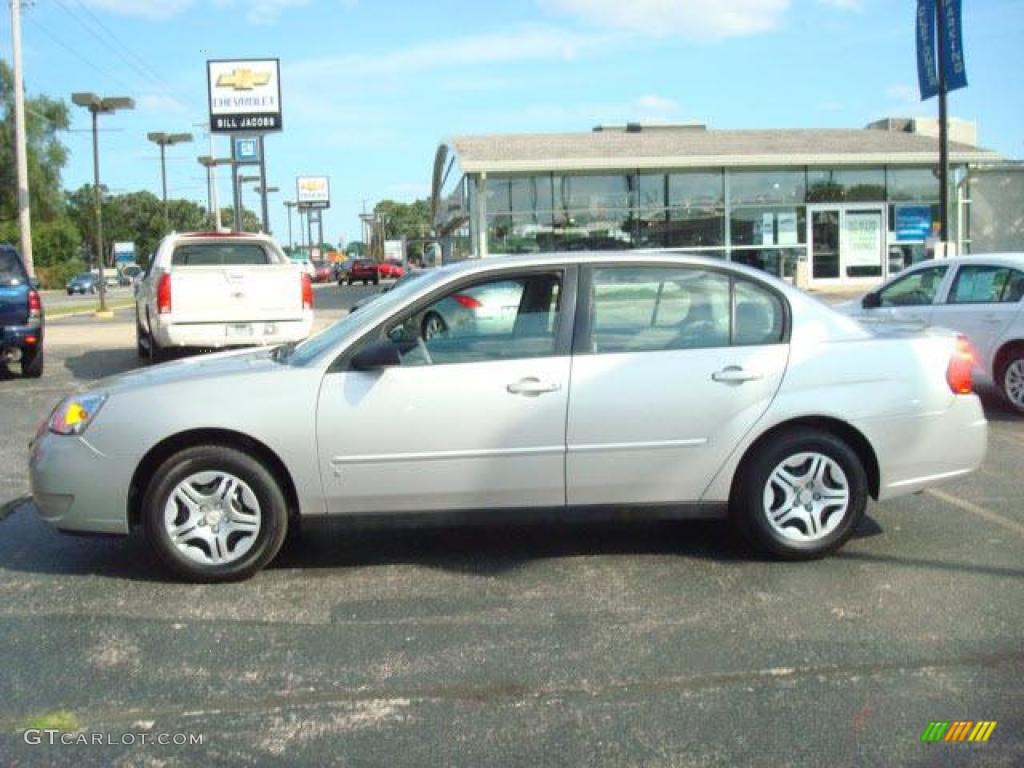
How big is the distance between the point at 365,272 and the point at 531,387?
50.7m

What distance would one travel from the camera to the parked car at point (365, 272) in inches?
2149

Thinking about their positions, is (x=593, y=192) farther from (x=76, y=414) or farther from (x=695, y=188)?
(x=76, y=414)

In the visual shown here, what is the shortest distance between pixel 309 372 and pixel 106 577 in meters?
1.48

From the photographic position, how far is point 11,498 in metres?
6.70

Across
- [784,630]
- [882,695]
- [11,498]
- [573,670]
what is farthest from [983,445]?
[11,498]

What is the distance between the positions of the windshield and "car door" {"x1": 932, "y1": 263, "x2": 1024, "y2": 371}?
6.32 metres

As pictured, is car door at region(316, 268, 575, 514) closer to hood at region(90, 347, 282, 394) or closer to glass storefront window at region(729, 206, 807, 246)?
hood at region(90, 347, 282, 394)

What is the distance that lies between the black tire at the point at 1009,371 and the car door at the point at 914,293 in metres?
0.86

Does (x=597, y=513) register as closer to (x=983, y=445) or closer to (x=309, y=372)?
(x=309, y=372)

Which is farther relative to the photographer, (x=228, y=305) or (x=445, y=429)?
(x=228, y=305)

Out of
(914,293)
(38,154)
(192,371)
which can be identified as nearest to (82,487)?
(192,371)

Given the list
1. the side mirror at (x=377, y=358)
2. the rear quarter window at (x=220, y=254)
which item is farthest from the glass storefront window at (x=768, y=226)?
the side mirror at (x=377, y=358)

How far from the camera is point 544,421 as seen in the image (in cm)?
493

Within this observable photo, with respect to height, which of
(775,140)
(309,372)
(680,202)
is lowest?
(309,372)
